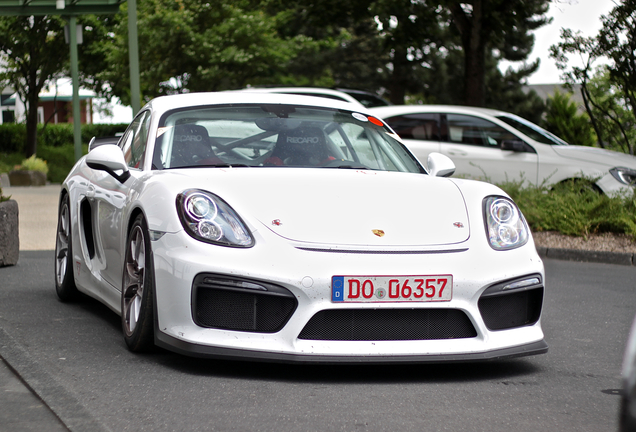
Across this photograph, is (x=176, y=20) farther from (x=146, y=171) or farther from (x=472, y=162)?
(x=146, y=171)

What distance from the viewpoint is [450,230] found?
4.19 metres

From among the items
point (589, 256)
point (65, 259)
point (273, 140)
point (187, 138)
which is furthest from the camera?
point (589, 256)

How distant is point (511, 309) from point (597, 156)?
8.34 metres

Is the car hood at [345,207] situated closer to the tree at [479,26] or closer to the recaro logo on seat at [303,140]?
the recaro logo on seat at [303,140]

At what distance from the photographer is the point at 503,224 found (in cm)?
436

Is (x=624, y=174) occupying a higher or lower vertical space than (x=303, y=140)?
lower

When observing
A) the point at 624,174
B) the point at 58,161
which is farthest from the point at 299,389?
the point at 58,161

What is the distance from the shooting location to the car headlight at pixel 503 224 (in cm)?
425

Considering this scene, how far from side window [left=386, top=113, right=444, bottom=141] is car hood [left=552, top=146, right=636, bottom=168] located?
5.47ft

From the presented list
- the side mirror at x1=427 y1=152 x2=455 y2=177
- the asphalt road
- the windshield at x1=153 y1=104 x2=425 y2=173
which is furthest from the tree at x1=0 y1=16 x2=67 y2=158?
the side mirror at x1=427 y1=152 x2=455 y2=177

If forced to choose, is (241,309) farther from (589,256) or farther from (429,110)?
(429,110)

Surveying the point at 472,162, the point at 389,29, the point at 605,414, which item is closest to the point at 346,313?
the point at 605,414

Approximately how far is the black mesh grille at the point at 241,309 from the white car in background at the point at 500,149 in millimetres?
8300

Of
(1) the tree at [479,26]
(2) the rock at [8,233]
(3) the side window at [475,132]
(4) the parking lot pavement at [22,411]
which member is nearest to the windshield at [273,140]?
(4) the parking lot pavement at [22,411]
